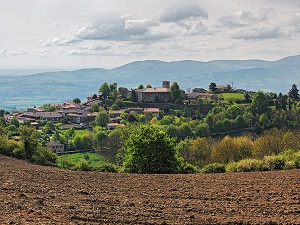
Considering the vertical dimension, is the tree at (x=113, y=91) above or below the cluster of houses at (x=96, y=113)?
above

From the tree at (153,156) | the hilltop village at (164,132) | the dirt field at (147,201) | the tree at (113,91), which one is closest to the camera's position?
the dirt field at (147,201)

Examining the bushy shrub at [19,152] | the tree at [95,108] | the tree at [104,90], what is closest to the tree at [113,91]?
the tree at [104,90]

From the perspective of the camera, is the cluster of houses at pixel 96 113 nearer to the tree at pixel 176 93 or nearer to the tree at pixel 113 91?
the tree at pixel 113 91

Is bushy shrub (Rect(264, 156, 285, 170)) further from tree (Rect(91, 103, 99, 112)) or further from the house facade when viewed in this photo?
tree (Rect(91, 103, 99, 112))

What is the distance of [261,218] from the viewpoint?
1312 centimetres

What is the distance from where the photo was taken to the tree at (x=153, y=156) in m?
32.6

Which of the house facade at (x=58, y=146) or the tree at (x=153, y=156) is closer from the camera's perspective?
the tree at (x=153, y=156)

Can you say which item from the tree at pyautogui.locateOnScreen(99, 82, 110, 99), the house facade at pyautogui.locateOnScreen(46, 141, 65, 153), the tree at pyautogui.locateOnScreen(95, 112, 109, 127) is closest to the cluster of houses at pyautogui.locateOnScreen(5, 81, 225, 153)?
the tree at pyautogui.locateOnScreen(95, 112, 109, 127)

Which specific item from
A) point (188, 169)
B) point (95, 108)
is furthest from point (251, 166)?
point (95, 108)

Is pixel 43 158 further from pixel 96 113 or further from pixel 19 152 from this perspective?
pixel 96 113

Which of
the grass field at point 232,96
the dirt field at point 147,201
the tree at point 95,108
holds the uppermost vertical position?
the grass field at point 232,96

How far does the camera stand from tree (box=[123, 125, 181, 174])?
32562 millimetres

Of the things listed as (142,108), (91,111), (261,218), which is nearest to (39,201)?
(261,218)

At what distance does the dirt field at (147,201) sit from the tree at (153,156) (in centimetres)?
965
